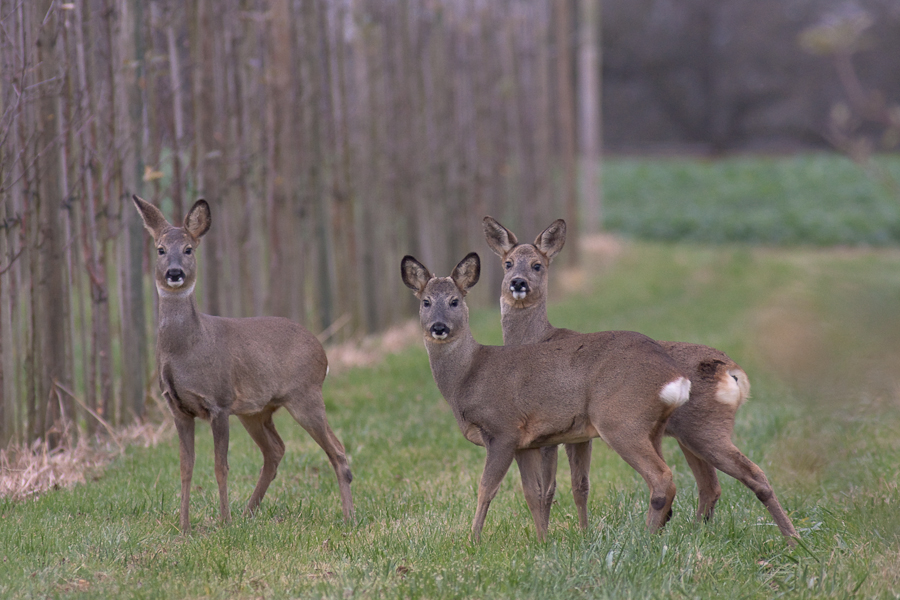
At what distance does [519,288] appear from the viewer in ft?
17.9

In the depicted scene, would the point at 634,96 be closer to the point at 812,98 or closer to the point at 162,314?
the point at 812,98

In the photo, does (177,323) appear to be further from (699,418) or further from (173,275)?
(699,418)

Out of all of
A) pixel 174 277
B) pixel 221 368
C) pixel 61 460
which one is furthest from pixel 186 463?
pixel 61 460

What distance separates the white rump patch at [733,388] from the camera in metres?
4.60

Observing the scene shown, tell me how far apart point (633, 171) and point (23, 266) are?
98.5 ft

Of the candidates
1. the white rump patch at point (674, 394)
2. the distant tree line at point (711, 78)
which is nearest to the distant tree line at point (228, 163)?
the white rump patch at point (674, 394)

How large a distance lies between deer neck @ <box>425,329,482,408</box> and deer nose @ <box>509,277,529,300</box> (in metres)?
0.55

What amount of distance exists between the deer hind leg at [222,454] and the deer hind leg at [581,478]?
1.69 meters

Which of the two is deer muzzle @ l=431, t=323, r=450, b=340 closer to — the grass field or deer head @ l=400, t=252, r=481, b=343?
deer head @ l=400, t=252, r=481, b=343

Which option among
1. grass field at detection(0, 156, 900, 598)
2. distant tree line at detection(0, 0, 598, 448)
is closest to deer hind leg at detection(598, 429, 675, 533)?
grass field at detection(0, 156, 900, 598)

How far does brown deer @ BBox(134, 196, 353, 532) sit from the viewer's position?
486 cm

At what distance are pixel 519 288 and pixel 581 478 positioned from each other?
3.75 ft

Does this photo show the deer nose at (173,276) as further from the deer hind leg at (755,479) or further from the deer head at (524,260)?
the deer hind leg at (755,479)

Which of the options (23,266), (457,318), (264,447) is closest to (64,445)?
(23,266)
